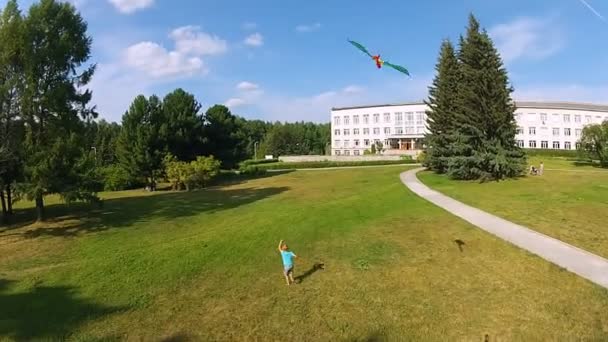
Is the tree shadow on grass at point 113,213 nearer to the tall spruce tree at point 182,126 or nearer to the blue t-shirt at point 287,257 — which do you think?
the blue t-shirt at point 287,257

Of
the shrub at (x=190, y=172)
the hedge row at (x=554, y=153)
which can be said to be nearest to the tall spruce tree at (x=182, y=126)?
the shrub at (x=190, y=172)

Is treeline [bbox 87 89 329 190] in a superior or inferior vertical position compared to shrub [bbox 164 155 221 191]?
superior

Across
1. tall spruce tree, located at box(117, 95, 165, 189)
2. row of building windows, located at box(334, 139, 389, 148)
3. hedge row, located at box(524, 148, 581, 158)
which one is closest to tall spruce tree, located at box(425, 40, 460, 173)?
tall spruce tree, located at box(117, 95, 165, 189)

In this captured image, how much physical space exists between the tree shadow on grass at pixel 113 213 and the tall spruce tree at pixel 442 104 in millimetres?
16082

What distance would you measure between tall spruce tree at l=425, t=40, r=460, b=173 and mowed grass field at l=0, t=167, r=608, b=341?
70.4 ft

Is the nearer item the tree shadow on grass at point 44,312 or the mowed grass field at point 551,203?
the tree shadow on grass at point 44,312

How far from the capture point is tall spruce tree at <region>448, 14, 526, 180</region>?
3144 cm

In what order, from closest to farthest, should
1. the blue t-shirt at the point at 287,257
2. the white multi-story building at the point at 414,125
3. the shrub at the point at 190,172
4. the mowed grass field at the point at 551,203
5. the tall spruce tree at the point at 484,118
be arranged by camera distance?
the blue t-shirt at the point at 287,257, the mowed grass field at the point at 551,203, the tall spruce tree at the point at 484,118, the shrub at the point at 190,172, the white multi-story building at the point at 414,125

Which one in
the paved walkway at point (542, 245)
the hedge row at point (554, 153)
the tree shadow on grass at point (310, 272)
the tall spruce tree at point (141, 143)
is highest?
the tall spruce tree at point (141, 143)

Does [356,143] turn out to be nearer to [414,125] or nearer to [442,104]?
[414,125]

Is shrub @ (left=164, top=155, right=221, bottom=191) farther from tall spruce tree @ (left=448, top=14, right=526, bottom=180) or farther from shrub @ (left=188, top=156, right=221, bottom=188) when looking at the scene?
tall spruce tree @ (left=448, top=14, right=526, bottom=180)

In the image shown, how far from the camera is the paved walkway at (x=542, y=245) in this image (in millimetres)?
11990

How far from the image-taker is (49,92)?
863 inches

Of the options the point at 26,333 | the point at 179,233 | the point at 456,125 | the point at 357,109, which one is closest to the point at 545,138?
the point at 357,109
